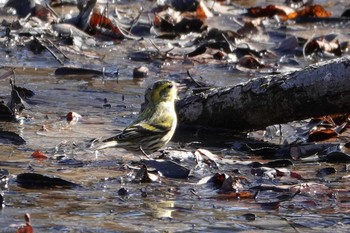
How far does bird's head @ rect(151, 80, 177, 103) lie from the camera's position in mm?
8312

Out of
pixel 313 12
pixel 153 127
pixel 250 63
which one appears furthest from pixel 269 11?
pixel 153 127

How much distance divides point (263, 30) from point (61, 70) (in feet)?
12.4

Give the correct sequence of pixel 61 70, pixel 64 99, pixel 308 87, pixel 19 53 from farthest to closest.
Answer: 1. pixel 19 53
2. pixel 61 70
3. pixel 64 99
4. pixel 308 87

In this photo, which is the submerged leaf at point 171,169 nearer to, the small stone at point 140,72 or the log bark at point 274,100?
the log bark at point 274,100

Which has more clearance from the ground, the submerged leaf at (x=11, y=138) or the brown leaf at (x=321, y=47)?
the brown leaf at (x=321, y=47)

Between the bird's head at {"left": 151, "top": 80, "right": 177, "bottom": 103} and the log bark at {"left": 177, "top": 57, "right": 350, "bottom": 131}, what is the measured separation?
0.11 meters

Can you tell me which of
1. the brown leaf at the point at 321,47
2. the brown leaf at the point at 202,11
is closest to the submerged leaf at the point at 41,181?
the brown leaf at the point at 321,47

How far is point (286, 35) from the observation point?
13.7 metres

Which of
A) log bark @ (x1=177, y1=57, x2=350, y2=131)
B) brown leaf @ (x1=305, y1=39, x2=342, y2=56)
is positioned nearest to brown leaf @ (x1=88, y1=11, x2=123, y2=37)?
brown leaf @ (x1=305, y1=39, x2=342, y2=56)

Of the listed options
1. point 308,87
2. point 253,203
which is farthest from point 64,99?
point 253,203

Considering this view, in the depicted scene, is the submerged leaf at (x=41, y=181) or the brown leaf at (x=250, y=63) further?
the brown leaf at (x=250, y=63)

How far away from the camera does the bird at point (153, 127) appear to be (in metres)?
7.41

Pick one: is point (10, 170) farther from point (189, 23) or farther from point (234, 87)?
point (189, 23)

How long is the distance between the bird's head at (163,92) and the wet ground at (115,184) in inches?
12.7
